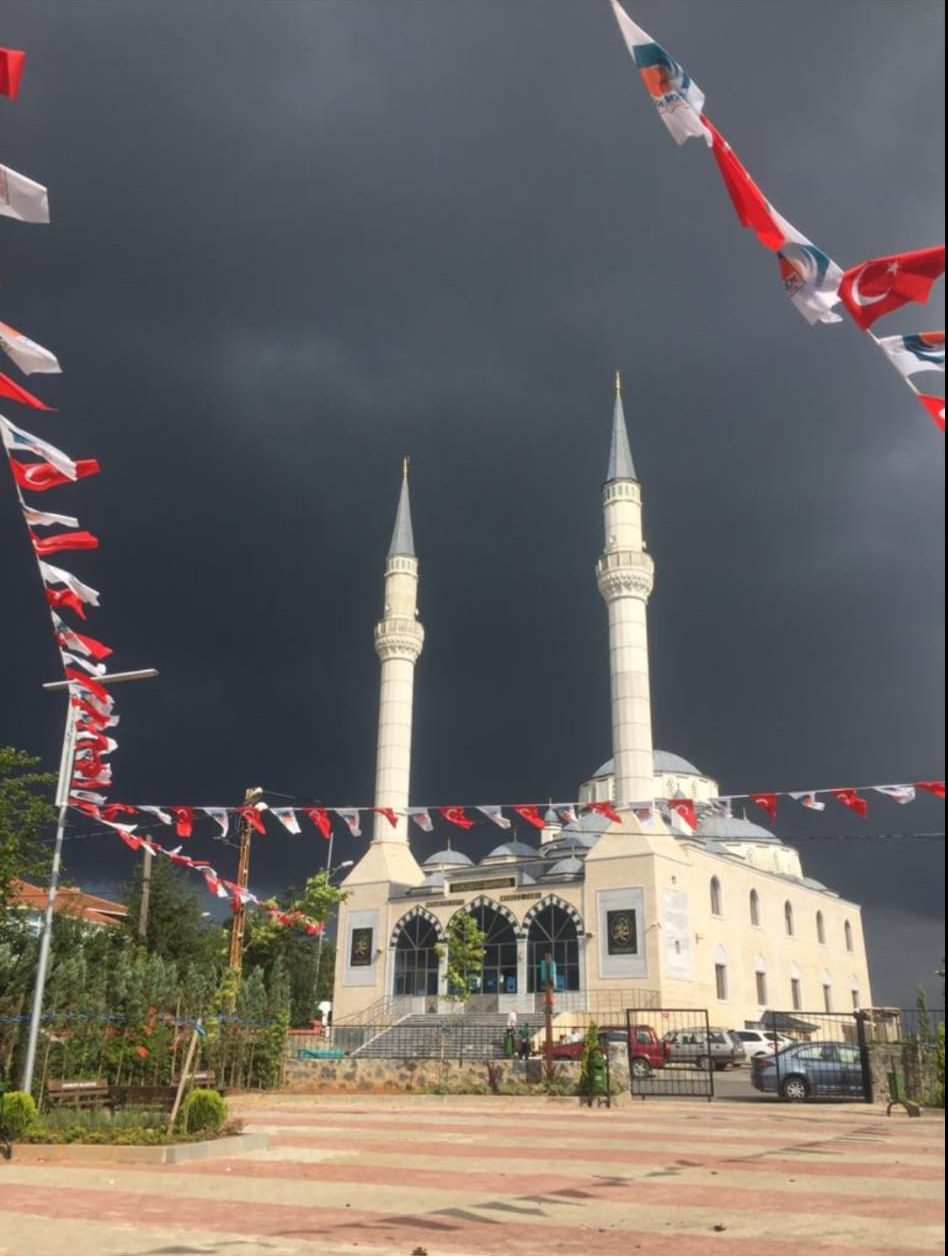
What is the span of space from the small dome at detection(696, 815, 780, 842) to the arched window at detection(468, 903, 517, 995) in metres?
15.5

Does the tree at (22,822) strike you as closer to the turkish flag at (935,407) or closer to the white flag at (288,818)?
the white flag at (288,818)

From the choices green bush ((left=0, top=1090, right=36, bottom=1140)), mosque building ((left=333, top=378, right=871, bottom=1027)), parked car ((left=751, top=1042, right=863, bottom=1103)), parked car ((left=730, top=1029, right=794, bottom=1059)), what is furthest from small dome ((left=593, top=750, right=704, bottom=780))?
green bush ((left=0, top=1090, right=36, bottom=1140))

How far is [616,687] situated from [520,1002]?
44.6ft

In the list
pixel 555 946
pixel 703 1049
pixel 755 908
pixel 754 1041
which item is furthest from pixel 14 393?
pixel 755 908

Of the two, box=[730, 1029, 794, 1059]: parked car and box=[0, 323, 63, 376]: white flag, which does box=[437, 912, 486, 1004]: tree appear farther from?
box=[0, 323, 63, 376]: white flag

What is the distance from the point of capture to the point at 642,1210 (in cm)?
770

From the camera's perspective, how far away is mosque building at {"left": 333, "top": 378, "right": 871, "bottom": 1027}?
39.7 metres

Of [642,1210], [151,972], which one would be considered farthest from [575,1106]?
[642,1210]

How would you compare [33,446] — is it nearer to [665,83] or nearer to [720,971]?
[665,83]

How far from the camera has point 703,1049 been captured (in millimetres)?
28656

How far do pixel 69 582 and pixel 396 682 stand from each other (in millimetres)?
41164

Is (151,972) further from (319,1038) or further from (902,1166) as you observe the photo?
(902,1166)

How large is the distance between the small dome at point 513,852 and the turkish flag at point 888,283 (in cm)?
5337

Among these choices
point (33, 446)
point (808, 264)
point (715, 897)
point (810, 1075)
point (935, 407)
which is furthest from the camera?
point (715, 897)
